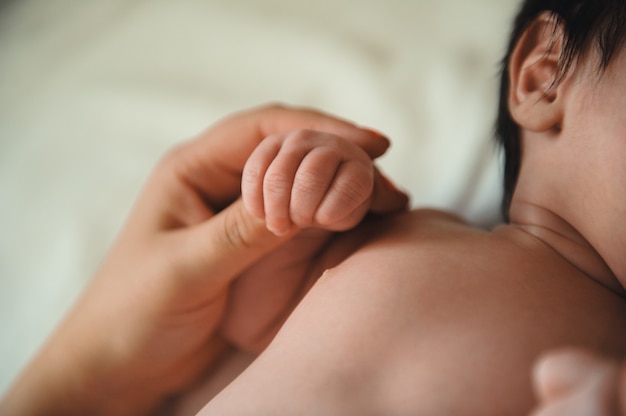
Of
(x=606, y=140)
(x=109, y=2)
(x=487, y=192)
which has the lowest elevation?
(x=487, y=192)

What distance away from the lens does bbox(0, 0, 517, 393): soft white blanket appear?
0.90 m

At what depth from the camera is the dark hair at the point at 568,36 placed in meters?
0.59

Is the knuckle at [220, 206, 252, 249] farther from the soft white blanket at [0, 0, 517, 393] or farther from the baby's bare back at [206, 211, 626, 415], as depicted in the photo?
the soft white blanket at [0, 0, 517, 393]

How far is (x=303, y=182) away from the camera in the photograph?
0.58 metres

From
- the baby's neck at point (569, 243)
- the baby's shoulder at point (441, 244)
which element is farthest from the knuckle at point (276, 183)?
the baby's neck at point (569, 243)

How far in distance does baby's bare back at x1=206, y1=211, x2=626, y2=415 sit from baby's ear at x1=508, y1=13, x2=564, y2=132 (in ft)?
0.44

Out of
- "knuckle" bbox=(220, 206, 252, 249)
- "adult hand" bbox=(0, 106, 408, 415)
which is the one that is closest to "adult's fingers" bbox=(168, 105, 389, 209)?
"adult hand" bbox=(0, 106, 408, 415)

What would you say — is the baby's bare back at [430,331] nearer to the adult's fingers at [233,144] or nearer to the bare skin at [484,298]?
the bare skin at [484,298]

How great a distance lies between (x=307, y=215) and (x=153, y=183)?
32 centimetres

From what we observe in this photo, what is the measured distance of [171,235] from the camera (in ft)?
2.48

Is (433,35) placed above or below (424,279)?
above

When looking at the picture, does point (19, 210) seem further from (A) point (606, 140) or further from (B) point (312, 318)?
(A) point (606, 140)

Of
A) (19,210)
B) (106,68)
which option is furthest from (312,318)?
(106,68)

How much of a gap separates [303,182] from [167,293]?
9.4 inches
